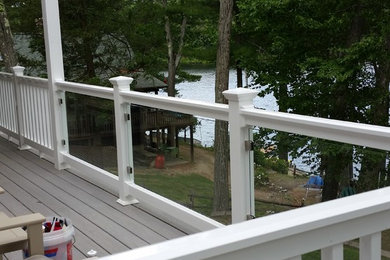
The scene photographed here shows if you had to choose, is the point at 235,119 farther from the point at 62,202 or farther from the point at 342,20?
the point at 342,20

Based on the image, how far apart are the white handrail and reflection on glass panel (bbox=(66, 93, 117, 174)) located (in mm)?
3781

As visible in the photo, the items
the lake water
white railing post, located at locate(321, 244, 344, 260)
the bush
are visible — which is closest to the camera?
white railing post, located at locate(321, 244, 344, 260)

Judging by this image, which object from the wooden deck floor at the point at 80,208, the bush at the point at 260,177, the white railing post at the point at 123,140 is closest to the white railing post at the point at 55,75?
the wooden deck floor at the point at 80,208

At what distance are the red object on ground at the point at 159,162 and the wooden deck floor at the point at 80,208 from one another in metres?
0.45

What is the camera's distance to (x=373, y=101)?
52.1 feet

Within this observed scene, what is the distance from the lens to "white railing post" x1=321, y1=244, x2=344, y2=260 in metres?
1.29

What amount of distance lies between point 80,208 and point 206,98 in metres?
24.2

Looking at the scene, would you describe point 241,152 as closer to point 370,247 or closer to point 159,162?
point 159,162

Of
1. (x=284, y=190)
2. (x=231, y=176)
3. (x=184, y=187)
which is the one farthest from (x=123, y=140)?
(x=284, y=190)

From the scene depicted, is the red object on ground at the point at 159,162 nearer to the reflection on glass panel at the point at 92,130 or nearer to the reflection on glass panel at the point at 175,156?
the reflection on glass panel at the point at 175,156

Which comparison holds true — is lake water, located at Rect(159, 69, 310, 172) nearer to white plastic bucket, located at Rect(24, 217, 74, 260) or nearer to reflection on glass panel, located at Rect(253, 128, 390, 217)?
reflection on glass panel, located at Rect(253, 128, 390, 217)

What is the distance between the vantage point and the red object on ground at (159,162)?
421 centimetres

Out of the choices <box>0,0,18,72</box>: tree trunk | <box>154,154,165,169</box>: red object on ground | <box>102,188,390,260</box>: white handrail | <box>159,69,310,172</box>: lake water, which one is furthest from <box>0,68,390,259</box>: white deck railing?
<box>0,0,18,72</box>: tree trunk

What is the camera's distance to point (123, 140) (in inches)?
187
